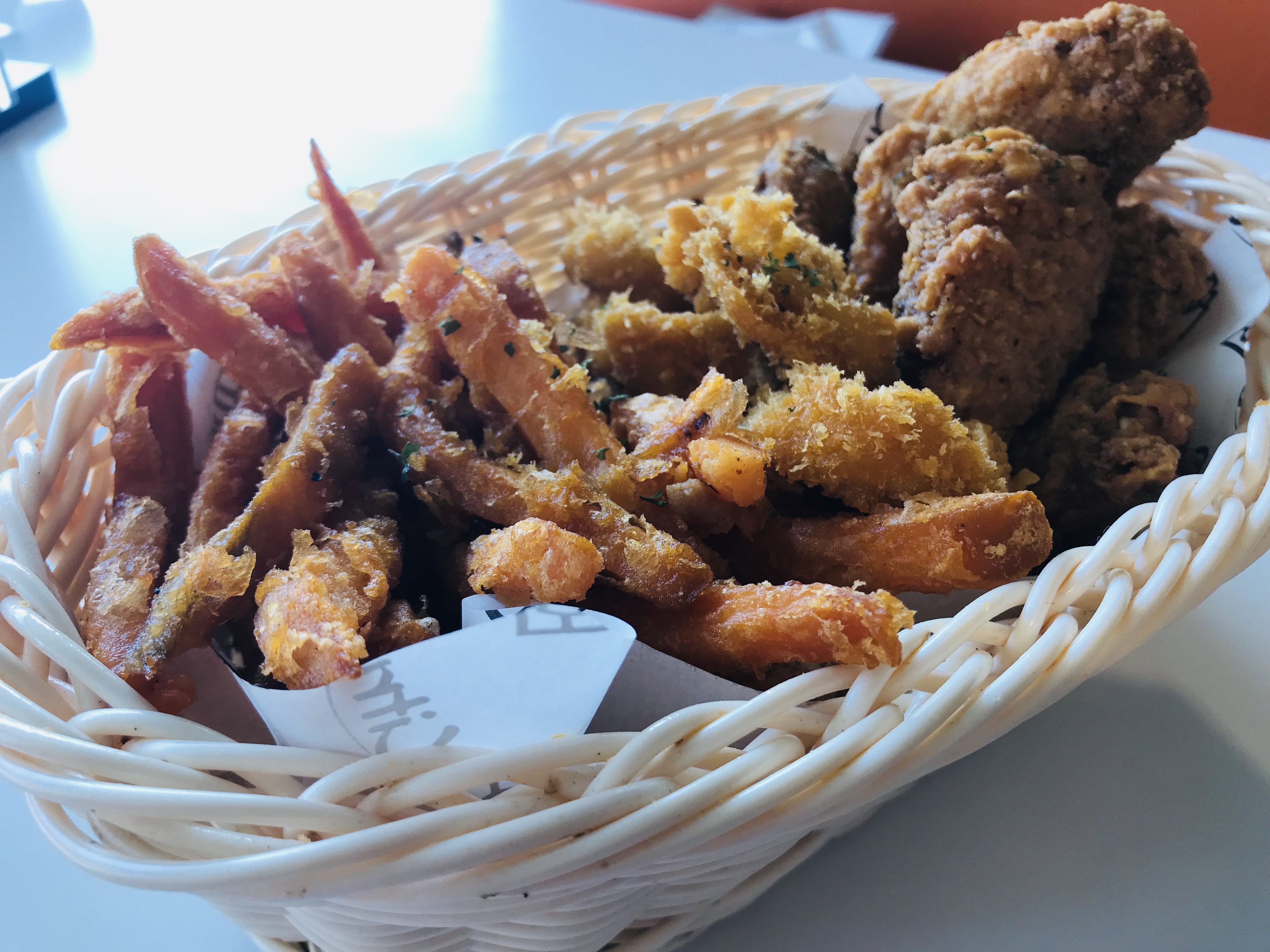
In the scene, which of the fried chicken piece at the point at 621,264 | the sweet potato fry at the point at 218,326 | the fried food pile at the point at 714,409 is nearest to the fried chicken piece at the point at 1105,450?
the fried food pile at the point at 714,409

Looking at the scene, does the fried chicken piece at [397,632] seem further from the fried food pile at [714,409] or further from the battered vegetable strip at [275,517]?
the battered vegetable strip at [275,517]

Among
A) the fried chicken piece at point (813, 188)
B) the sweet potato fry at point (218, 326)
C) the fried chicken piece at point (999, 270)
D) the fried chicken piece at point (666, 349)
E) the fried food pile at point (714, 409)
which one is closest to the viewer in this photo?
the fried food pile at point (714, 409)

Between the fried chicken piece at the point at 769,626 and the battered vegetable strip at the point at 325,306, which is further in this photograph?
the battered vegetable strip at the point at 325,306

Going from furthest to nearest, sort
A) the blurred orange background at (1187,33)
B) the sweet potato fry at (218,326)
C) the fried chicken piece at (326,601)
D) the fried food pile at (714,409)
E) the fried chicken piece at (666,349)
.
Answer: the blurred orange background at (1187,33) < the fried chicken piece at (666,349) < the sweet potato fry at (218,326) < the fried food pile at (714,409) < the fried chicken piece at (326,601)

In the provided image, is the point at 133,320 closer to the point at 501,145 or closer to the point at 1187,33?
the point at 501,145

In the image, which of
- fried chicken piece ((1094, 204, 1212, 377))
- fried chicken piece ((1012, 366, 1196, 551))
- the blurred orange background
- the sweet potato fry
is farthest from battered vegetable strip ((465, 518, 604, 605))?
the blurred orange background

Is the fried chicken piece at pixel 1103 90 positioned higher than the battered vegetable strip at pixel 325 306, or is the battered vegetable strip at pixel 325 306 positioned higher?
the fried chicken piece at pixel 1103 90

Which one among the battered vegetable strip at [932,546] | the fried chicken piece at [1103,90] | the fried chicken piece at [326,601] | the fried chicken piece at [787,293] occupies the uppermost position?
the fried chicken piece at [1103,90]
